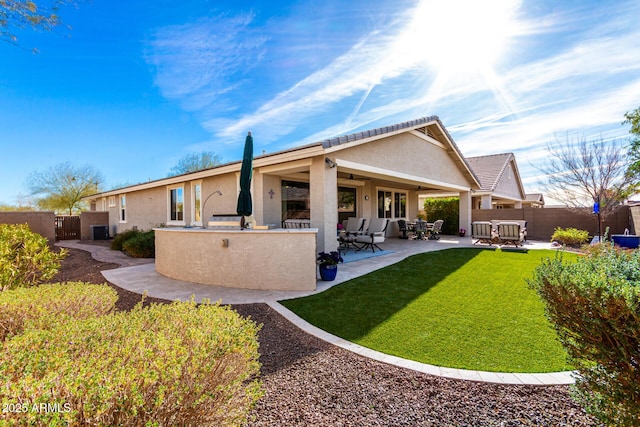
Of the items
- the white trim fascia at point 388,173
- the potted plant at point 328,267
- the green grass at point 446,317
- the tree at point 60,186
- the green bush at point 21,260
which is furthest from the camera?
the tree at point 60,186

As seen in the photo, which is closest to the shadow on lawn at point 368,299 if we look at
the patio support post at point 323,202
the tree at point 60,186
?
the patio support post at point 323,202

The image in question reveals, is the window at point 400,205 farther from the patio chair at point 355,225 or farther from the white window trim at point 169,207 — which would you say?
the white window trim at point 169,207

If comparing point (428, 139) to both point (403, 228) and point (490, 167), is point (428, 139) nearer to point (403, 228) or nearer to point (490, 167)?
point (403, 228)

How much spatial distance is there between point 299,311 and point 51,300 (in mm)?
3586

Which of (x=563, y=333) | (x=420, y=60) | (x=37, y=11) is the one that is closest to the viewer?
(x=563, y=333)

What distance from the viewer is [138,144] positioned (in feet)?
72.1

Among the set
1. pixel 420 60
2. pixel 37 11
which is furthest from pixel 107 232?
pixel 420 60

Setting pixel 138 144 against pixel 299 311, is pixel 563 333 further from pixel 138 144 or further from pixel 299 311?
pixel 138 144

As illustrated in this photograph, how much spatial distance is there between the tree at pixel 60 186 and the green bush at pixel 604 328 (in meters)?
35.3

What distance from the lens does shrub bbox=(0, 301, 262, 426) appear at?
134 centimetres

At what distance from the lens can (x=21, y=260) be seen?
16.0 ft

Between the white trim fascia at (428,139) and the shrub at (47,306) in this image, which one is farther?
the white trim fascia at (428,139)

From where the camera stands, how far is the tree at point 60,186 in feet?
90.2

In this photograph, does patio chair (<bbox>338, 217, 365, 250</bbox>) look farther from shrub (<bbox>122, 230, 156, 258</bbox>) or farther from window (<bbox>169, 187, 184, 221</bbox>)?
window (<bbox>169, 187, 184, 221</bbox>)
